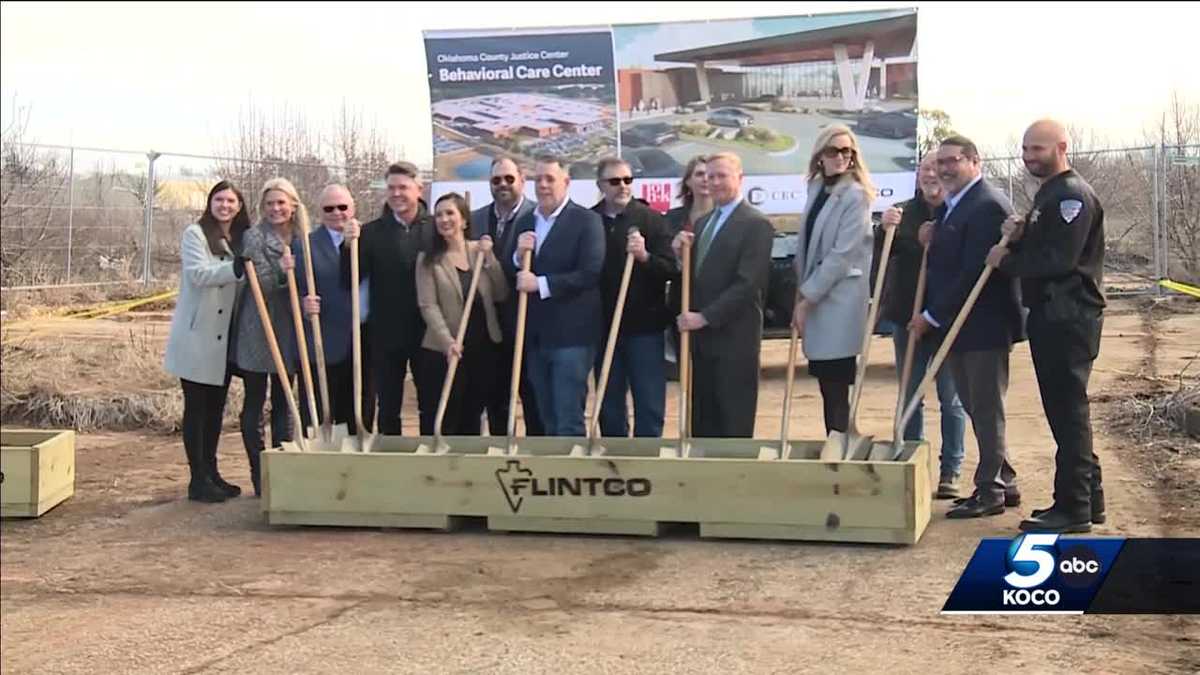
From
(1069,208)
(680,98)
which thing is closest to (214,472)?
(1069,208)

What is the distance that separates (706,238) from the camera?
550 cm

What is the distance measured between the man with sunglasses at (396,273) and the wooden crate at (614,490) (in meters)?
0.46

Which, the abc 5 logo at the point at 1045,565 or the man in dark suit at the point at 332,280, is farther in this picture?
the man in dark suit at the point at 332,280

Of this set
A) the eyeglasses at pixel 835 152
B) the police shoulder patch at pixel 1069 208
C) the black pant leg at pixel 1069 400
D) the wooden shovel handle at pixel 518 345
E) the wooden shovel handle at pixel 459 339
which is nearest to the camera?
the police shoulder patch at pixel 1069 208

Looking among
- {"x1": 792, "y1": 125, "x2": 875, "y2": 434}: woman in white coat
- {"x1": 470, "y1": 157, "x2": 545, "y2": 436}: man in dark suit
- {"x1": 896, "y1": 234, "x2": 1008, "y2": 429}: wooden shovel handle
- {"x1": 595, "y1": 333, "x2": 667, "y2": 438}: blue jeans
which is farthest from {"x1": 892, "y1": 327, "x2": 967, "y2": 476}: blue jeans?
{"x1": 470, "y1": 157, "x2": 545, "y2": 436}: man in dark suit

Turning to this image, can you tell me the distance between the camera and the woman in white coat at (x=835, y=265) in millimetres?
5219

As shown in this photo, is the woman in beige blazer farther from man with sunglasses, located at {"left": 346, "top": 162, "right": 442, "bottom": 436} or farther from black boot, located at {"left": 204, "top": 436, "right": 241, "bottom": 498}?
black boot, located at {"left": 204, "top": 436, "right": 241, "bottom": 498}

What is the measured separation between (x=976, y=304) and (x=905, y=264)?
Answer: 1.97 ft

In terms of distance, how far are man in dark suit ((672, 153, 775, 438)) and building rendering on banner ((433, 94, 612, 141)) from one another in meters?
5.97

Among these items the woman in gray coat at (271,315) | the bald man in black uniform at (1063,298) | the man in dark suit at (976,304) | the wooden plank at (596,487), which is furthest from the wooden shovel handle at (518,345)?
the bald man in black uniform at (1063,298)

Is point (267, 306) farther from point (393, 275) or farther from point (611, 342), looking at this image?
point (611, 342)

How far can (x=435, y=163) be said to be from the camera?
37.6 ft

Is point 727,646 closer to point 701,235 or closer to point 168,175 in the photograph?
point 701,235

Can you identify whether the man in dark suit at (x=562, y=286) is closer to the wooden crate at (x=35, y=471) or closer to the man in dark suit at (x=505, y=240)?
the man in dark suit at (x=505, y=240)
